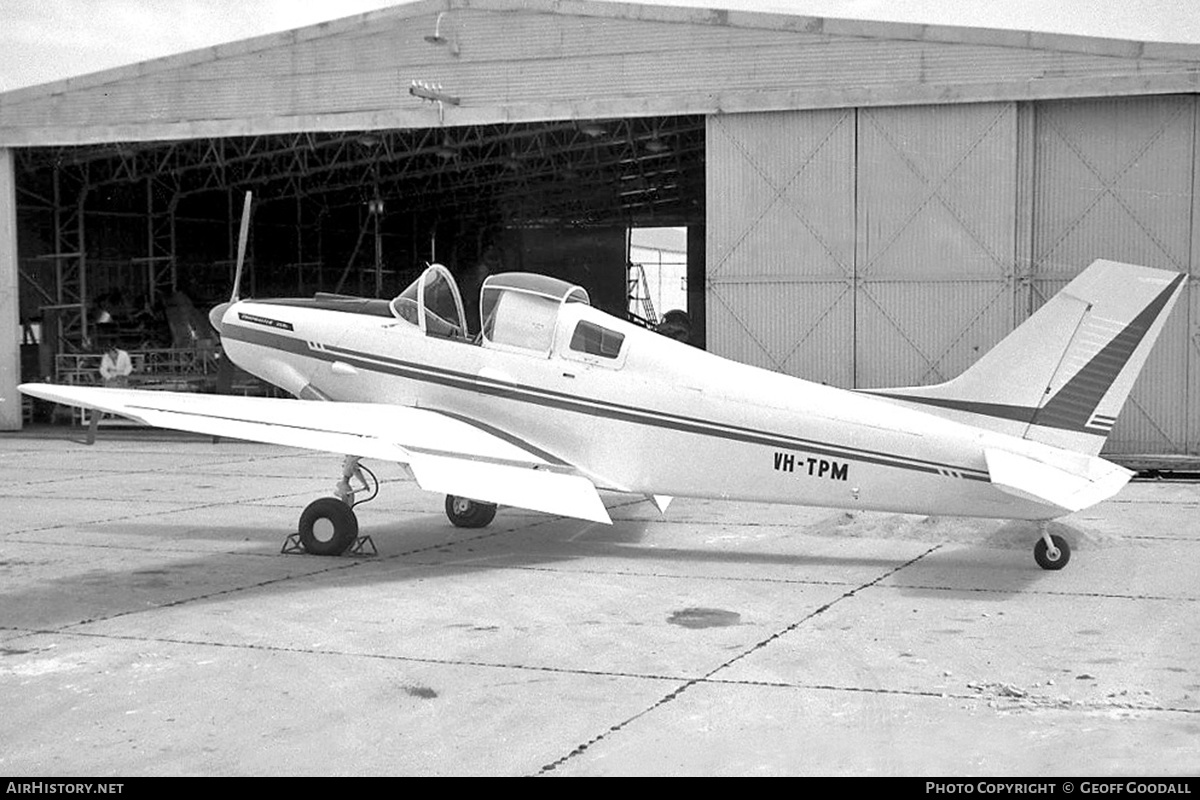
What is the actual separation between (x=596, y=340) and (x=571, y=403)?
58 cm

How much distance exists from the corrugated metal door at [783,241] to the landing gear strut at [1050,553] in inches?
396

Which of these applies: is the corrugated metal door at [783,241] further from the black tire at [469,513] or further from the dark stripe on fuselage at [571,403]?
the dark stripe on fuselage at [571,403]

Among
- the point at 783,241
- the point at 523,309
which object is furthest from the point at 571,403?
the point at 783,241

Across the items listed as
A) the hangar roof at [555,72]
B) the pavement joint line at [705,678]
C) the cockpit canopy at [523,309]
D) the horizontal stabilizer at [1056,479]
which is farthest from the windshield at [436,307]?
the hangar roof at [555,72]

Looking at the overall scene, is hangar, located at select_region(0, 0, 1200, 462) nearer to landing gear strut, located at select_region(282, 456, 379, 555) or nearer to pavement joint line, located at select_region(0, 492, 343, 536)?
pavement joint line, located at select_region(0, 492, 343, 536)

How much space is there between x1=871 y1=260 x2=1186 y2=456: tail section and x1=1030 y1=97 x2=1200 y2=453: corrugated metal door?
972 centimetres

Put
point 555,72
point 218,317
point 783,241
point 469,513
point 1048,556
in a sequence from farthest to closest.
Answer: point 555,72, point 783,241, point 469,513, point 218,317, point 1048,556

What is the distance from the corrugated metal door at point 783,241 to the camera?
20.3 metres

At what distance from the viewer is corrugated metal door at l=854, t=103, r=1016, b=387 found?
1953cm

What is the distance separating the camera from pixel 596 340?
11188mm

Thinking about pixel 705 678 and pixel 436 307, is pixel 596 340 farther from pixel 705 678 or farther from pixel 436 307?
pixel 705 678

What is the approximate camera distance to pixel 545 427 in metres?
11.3
